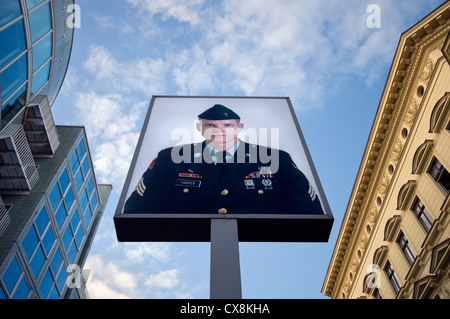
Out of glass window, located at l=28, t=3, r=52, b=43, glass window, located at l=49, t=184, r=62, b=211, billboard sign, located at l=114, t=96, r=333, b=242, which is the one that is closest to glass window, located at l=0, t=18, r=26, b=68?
glass window, located at l=28, t=3, r=52, b=43

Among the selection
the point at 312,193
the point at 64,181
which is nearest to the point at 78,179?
the point at 64,181

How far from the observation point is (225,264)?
4.79 meters

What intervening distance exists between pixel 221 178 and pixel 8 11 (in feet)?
44.6

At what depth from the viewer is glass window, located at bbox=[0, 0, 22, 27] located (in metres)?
13.8

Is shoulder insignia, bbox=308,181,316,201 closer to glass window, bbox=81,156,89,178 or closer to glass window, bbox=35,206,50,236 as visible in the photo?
glass window, bbox=35,206,50,236

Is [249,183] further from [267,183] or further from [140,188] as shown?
[140,188]

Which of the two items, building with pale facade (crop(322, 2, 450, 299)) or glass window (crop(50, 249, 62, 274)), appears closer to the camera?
building with pale facade (crop(322, 2, 450, 299))

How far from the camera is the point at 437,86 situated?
58.6 ft

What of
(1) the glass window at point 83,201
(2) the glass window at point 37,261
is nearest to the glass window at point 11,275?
(2) the glass window at point 37,261

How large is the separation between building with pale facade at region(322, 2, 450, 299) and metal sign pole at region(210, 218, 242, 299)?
45.8 feet

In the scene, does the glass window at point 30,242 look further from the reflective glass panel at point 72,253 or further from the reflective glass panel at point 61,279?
the reflective glass panel at point 72,253
